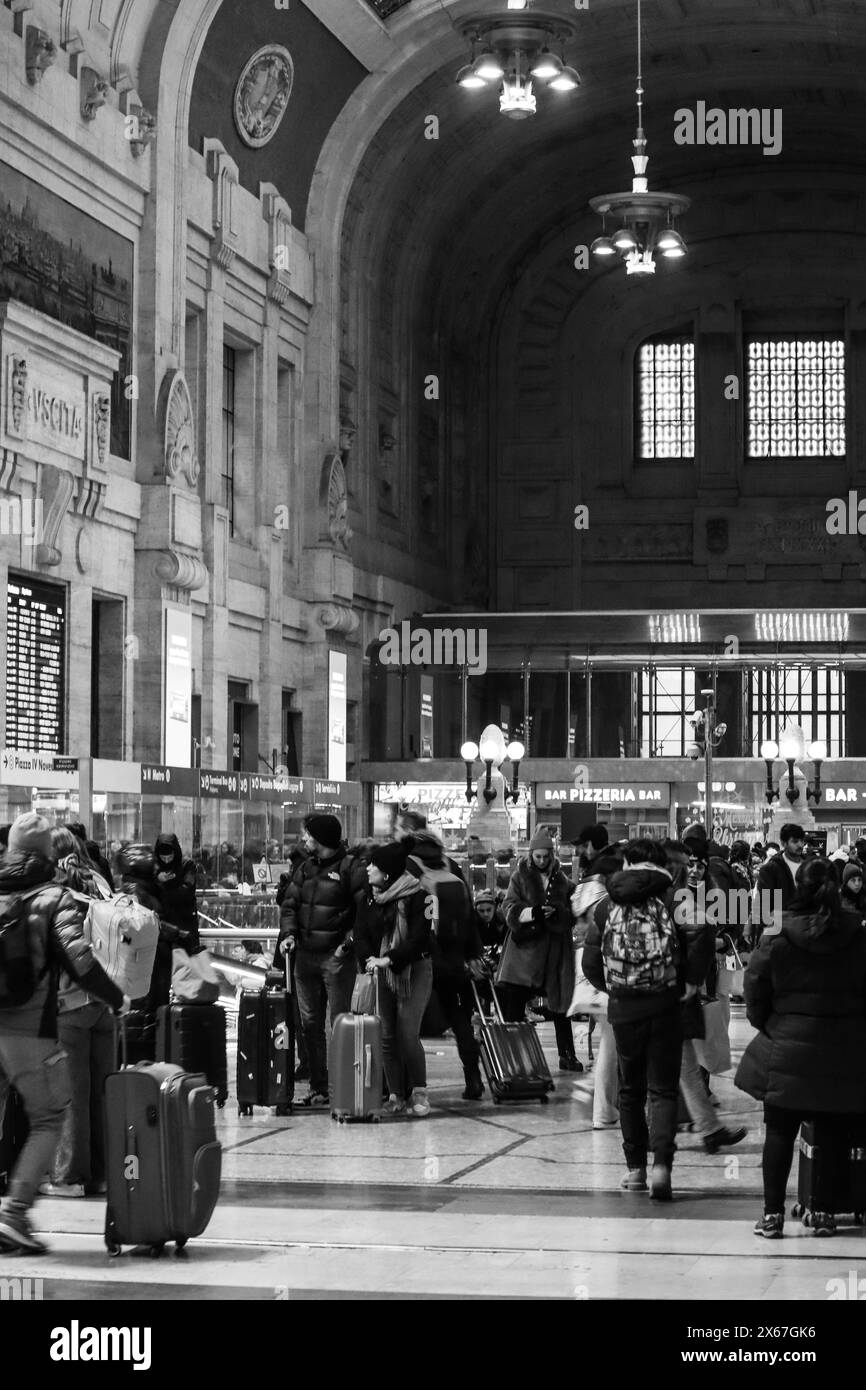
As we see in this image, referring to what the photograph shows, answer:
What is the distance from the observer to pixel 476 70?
30.6 metres

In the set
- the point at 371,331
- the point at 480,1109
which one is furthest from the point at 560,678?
the point at 480,1109

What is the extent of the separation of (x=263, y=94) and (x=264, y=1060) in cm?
2465

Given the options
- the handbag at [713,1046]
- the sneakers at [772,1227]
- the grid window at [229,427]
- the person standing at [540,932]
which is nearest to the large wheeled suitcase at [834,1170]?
the sneakers at [772,1227]

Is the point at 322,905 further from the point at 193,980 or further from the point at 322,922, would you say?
the point at 193,980

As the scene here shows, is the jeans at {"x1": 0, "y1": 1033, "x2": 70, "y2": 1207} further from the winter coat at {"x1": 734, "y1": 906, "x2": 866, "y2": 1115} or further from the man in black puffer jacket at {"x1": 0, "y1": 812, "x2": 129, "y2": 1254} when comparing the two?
the winter coat at {"x1": 734, "y1": 906, "x2": 866, "y2": 1115}

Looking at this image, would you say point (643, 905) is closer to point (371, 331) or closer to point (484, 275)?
point (371, 331)

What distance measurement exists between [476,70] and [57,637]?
1082 centimetres

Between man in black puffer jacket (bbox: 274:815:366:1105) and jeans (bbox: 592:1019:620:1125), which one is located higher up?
→ man in black puffer jacket (bbox: 274:815:366:1105)

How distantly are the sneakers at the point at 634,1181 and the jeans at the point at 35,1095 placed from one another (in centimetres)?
267

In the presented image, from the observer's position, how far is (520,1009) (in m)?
14.1

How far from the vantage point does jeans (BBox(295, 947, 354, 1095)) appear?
39.8ft

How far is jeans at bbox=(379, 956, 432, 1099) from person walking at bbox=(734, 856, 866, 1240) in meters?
4.01

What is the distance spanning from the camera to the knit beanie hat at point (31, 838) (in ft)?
25.8

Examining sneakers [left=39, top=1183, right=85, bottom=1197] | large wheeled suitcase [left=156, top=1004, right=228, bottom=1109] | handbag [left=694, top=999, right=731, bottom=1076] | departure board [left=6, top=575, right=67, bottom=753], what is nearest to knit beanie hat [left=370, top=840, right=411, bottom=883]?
large wheeled suitcase [left=156, top=1004, right=228, bottom=1109]
